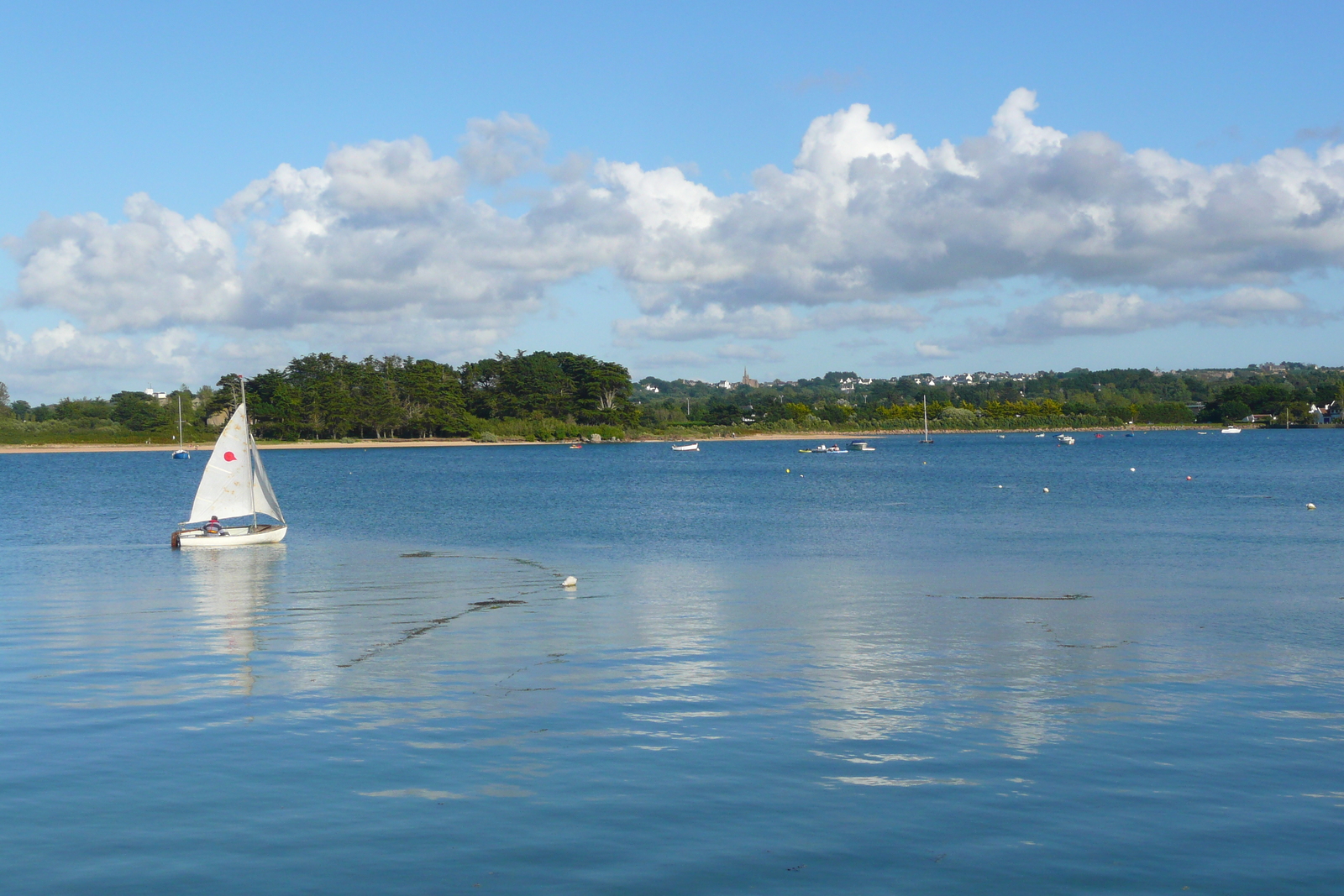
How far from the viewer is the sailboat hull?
41.7 meters

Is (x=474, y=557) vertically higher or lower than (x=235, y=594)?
lower

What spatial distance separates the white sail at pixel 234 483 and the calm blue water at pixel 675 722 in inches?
114

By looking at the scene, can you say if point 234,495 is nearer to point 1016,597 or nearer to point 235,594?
point 235,594

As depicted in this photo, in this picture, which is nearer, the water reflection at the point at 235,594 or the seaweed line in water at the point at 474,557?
the water reflection at the point at 235,594

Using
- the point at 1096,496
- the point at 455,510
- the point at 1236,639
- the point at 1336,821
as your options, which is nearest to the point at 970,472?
the point at 1096,496

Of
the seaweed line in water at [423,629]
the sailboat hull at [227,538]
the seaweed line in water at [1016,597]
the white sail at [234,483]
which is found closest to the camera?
the seaweed line in water at [423,629]

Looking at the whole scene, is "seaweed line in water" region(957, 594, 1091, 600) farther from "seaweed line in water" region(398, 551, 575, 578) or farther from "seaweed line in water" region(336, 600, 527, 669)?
"seaweed line in water" region(398, 551, 575, 578)

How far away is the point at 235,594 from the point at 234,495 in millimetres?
14151

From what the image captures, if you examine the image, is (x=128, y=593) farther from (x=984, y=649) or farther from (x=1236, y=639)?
(x=1236, y=639)

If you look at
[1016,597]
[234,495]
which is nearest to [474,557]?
[234,495]

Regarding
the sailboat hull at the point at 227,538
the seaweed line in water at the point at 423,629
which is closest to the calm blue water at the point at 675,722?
the seaweed line in water at the point at 423,629

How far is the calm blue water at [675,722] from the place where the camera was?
10.7m

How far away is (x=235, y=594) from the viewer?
1186 inches

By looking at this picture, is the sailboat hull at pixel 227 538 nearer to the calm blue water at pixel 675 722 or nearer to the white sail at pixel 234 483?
the white sail at pixel 234 483
